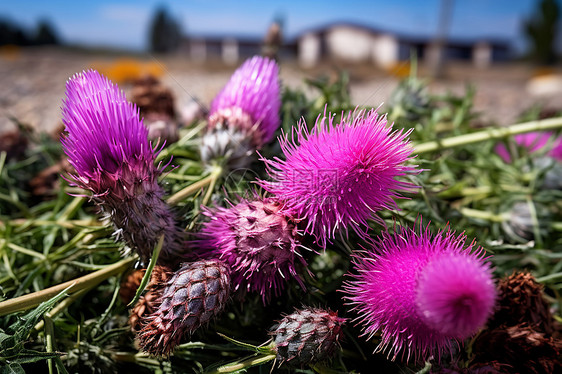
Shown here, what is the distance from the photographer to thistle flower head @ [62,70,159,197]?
62 cm

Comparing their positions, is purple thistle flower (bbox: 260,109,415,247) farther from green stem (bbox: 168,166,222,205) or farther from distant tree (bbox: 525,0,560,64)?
distant tree (bbox: 525,0,560,64)

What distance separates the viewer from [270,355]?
0.66 meters

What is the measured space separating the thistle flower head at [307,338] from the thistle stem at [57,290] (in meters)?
0.32

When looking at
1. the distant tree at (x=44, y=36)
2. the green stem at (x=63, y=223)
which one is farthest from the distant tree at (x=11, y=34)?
the green stem at (x=63, y=223)

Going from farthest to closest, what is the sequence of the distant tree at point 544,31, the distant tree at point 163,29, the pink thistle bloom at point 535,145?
1. the distant tree at point 544,31
2. the distant tree at point 163,29
3. the pink thistle bloom at point 535,145

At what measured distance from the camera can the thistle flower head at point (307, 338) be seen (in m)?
0.63

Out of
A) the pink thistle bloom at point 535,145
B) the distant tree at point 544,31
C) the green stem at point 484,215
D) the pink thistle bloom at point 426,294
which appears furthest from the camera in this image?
the distant tree at point 544,31

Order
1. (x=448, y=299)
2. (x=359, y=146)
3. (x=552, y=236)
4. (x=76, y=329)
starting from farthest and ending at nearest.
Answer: (x=552, y=236) < (x=76, y=329) < (x=359, y=146) < (x=448, y=299)

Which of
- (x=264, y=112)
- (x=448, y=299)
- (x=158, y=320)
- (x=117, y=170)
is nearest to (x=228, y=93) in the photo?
(x=264, y=112)

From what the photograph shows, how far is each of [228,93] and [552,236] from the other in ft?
3.41

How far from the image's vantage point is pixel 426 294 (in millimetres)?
500

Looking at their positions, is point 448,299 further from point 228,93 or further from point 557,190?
point 557,190

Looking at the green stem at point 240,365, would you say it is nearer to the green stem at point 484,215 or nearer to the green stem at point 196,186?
the green stem at point 196,186

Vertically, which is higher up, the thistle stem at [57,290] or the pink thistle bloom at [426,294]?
the pink thistle bloom at [426,294]
